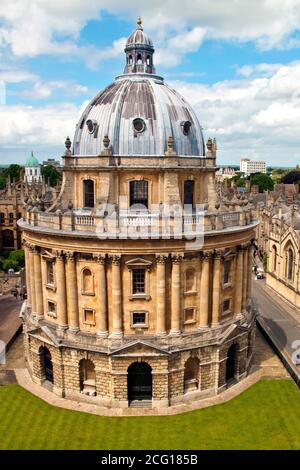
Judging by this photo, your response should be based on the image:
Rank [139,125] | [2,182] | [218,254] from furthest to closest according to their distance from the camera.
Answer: [2,182]
[139,125]
[218,254]

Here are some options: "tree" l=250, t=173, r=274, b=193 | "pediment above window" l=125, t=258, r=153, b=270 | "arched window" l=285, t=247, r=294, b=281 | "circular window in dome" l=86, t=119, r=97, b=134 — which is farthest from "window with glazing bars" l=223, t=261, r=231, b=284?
"tree" l=250, t=173, r=274, b=193

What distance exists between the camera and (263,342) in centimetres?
4322

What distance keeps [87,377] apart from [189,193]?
16924 millimetres

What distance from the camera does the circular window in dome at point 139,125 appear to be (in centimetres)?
3353

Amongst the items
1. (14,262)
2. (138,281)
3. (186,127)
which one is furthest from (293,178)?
(138,281)

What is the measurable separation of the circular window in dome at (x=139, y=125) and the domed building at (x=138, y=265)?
11 centimetres

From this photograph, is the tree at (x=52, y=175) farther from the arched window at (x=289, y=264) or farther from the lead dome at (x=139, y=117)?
the lead dome at (x=139, y=117)

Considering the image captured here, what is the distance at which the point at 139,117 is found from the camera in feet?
110

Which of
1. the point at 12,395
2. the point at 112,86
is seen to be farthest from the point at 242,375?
the point at 112,86

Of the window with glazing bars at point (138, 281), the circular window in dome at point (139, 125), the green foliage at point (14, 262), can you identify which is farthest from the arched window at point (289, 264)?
the green foliage at point (14, 262)

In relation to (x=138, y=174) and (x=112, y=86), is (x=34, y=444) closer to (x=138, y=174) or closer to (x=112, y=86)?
(x=138, y=174)

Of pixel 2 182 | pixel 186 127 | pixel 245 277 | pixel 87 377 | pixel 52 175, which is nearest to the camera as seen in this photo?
pixel 87 377

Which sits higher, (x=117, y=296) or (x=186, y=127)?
(x=186, y=127)

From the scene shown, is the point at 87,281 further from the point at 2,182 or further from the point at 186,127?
the point at 2,182
